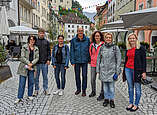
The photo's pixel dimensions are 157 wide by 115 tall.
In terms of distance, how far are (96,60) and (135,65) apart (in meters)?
1.26

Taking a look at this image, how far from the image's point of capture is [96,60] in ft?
18.0

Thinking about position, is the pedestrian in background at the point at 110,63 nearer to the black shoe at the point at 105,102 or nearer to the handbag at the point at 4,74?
the black shoe at the point at 105,102

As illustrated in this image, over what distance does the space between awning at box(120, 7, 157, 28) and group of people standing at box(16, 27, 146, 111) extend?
150cm

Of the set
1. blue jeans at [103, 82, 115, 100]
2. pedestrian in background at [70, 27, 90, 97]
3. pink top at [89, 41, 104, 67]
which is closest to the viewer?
blue jeans at [103, 82, 115, 100]

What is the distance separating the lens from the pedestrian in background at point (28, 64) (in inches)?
208

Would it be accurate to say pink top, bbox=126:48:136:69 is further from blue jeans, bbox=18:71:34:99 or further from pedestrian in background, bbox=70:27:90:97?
blue jeans, bbox=18:71:34:99

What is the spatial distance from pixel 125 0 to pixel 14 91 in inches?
971

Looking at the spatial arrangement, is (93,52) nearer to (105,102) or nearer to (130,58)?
(130,58)

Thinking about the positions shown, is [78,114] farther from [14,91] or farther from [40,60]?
[14,91]

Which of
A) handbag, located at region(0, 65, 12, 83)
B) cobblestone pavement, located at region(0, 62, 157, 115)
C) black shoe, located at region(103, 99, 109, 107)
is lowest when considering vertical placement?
cobblestone pavement, located at region(0, 62, 157, 115)

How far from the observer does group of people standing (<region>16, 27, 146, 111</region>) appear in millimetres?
4617

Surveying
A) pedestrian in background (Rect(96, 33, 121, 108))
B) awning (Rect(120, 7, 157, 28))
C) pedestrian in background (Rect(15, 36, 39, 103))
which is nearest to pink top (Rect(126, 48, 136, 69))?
pedestrian in background (Rect(96, 33, 121, 108))

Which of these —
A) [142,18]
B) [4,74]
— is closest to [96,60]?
[142,18]

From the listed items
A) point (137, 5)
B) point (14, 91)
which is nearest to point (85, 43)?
point (14, 91)
